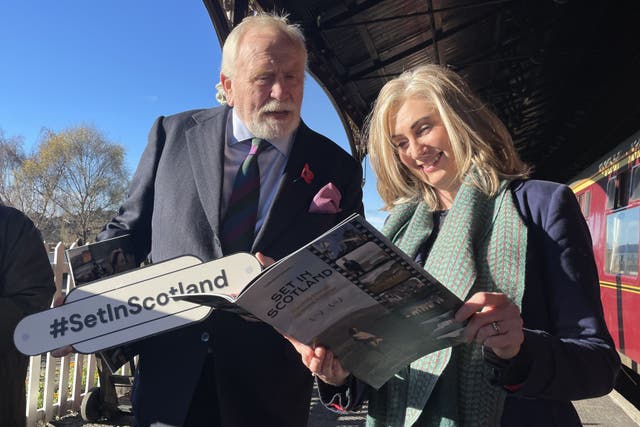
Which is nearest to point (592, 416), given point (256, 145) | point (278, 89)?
point (256, 145)

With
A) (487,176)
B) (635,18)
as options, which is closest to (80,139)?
(635,18)

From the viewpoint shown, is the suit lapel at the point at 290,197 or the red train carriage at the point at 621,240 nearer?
the suit lapel at the point at 290,197

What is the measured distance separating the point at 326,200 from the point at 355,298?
866 mm

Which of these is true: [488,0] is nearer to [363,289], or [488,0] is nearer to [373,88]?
[373,88]

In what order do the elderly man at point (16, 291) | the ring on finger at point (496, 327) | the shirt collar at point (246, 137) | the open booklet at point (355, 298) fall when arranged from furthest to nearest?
the elderly man at point (16, 291) → the shirt collar at point (246, 137) → the ring on finger at point (496, 327) → the open booklet at point (355, 298)

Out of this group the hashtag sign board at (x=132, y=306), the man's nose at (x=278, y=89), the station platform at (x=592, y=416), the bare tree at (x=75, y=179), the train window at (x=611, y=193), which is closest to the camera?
the hashtag sign board at (x=132, y=306)

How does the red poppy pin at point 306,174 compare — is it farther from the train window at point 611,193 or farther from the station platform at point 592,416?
the train window at point 611,193

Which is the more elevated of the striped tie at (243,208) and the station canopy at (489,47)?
the station canopy at (489,47)

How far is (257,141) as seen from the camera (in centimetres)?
200

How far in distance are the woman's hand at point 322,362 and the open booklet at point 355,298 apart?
0.16 ft

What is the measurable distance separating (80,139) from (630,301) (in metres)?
49.3

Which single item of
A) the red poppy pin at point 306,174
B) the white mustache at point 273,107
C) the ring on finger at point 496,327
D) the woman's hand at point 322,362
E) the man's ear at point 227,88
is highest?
the man's ear at point 227,88

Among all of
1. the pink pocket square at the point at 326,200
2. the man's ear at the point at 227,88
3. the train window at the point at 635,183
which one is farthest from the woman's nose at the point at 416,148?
the train window at the point at 635,183

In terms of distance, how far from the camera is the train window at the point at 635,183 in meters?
5.79
